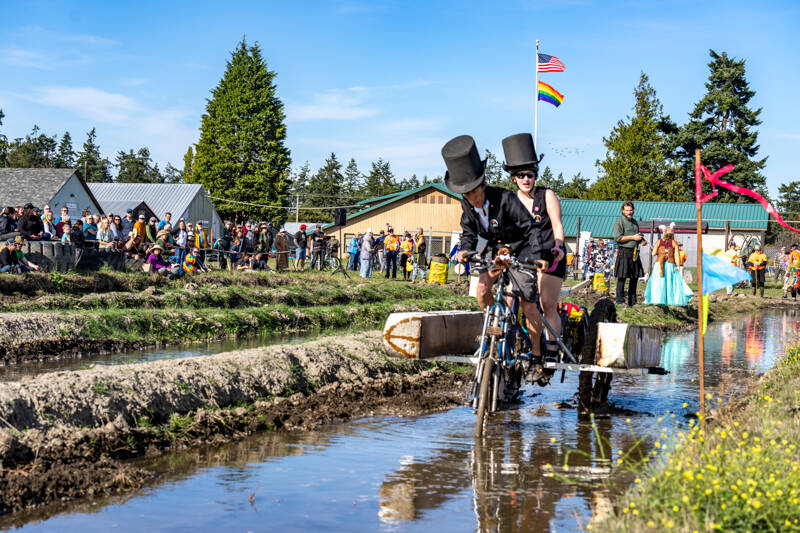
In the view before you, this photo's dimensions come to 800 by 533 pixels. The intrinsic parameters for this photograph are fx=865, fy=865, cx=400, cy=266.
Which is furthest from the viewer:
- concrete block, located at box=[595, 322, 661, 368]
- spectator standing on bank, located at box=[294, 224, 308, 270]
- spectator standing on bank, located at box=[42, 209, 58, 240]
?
spectator standing on bank, located at box=[294, 224, 308, 270]

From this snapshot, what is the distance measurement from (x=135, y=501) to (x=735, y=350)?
11.6 m

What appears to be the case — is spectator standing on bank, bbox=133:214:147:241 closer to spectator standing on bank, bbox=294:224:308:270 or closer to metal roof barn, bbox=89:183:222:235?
→ spectator standing on bank, bbox=294:224:308:270

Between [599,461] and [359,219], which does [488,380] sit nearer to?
[599,461]

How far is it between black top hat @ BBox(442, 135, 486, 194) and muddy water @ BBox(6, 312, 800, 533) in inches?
80.1

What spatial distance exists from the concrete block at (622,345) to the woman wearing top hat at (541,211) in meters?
0.45

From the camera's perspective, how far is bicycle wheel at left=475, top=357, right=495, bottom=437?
6.56 meters

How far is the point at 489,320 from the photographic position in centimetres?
688

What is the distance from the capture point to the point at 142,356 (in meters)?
12.2

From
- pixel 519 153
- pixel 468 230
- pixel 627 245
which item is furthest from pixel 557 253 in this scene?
pixel 627 245

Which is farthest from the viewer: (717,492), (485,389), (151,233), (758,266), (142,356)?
(758,266)

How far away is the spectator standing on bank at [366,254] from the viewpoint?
30.0m

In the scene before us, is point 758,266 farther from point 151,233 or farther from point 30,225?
point 30,225

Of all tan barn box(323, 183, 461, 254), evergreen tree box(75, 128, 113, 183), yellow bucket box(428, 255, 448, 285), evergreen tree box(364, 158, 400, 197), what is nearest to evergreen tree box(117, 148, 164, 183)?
evergreen tree box(75, 128, 113, 183)

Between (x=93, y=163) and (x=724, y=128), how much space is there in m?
102
